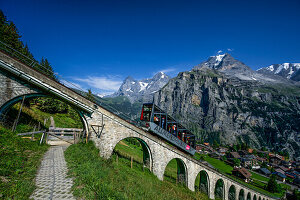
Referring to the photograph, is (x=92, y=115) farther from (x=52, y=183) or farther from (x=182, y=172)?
(x=182, y=172)

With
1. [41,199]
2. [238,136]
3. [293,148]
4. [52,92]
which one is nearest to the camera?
[41,199]

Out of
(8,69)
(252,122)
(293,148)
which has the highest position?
(8,69)

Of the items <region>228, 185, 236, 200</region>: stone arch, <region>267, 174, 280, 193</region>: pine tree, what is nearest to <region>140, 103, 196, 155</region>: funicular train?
<region>228, 185, 236, 200</region>: stone arch

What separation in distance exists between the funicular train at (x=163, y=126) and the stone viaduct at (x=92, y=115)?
1.11 m

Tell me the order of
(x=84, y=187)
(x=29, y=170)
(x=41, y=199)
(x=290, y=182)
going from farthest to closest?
(x=290, y=182) < (x=29, y=170) < (x=84, y=187) < (x=41, y=199)

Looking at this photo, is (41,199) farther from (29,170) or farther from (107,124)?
(107,124)

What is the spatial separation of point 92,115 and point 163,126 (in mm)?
9662

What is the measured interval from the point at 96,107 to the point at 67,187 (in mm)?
8884

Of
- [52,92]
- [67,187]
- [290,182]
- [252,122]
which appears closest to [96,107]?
[52,92]

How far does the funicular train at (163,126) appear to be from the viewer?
17688 millimetres

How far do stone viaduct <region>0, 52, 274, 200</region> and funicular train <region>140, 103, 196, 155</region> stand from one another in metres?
1.11

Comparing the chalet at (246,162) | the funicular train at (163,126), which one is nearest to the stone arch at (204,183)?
the funicular train at (163,126)

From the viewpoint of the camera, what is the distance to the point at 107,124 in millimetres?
15133

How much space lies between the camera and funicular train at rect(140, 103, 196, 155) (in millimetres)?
17688
